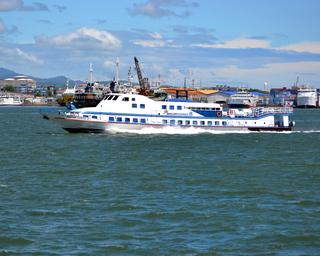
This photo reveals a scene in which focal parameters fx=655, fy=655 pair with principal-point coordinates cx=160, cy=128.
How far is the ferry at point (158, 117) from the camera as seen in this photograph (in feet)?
213

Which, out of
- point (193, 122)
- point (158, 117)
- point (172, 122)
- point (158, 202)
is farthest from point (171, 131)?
point (158, 202)

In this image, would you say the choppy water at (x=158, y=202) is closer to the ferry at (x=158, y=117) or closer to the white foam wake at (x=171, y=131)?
the ferry at (x=158, y=117)

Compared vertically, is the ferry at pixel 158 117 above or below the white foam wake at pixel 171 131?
above

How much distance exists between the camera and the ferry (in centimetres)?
6500

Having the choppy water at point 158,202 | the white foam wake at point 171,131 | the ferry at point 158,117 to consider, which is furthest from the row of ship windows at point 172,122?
the choppy water at point 158,202

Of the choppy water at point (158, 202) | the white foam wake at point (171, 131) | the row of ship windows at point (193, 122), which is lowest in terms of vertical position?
the choppy water at point (158, 202)

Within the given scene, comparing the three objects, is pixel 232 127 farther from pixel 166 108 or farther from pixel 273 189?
pixel 273 189

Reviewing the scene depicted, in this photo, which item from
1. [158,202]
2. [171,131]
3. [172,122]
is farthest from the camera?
[172,122]

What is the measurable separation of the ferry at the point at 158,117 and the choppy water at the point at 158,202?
1600 centimetres

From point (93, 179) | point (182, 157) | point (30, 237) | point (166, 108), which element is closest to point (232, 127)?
point (166, 108)

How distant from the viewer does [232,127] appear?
71188 mm

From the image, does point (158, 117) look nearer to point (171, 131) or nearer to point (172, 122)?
point (172, 122)

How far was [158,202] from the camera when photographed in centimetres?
2648

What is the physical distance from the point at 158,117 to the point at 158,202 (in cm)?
4134
